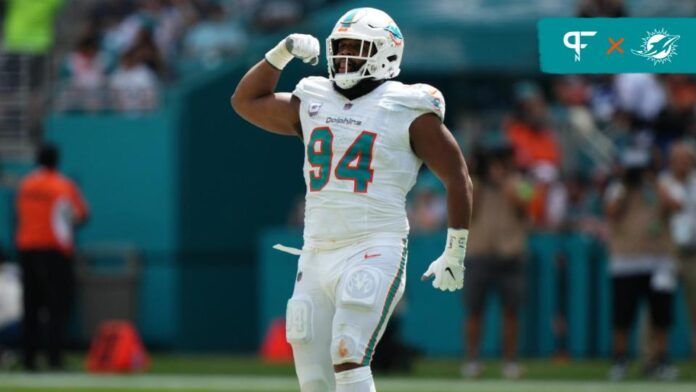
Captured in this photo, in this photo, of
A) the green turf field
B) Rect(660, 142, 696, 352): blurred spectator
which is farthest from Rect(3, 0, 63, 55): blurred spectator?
Rect(660, 142, 696, 352): blurred spectator

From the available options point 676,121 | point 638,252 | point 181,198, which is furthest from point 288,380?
point 676,121

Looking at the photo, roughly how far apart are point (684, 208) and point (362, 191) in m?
6.95

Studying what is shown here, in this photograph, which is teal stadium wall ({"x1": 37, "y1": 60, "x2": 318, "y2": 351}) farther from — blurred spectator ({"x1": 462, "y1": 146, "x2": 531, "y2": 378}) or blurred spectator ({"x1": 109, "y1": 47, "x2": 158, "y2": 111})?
blurred spectator ({"x1": 462, "y1": 146, "x2": 531, "y2": 378})

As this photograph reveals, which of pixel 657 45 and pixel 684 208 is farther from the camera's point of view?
pixel 684 208

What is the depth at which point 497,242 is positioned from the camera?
43.7 feet

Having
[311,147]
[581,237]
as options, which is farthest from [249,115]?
[581,237]

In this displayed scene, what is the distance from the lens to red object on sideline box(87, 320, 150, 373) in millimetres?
13898

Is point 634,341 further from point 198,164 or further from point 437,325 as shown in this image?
point 198,164

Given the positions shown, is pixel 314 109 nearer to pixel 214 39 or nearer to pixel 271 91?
pixel 271 91

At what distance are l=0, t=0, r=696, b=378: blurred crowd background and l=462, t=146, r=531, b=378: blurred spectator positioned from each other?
1.40 meters

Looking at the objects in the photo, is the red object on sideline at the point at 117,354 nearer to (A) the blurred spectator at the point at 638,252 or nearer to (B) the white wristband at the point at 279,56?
(A) the blurred spectator at the point at 638,252

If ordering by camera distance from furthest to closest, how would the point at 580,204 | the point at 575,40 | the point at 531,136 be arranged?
the point at 531,136 → the point at 580,204 → the point at 575,40

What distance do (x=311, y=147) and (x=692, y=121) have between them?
9.10 m

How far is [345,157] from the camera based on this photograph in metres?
7.24
